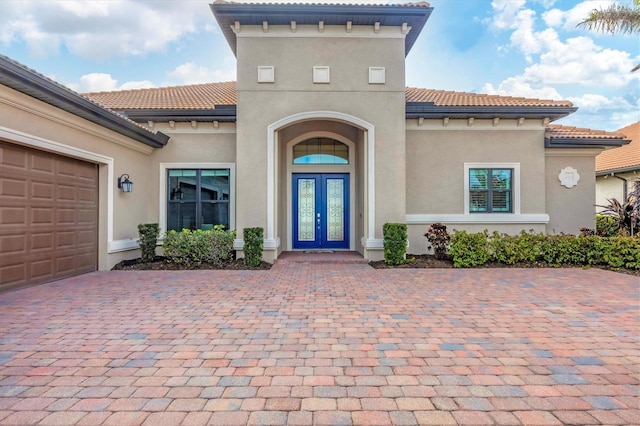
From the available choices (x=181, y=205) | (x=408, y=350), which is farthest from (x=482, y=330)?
(x=181, y=205)

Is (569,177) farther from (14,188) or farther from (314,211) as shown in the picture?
(14,188)

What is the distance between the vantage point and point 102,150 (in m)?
7.63

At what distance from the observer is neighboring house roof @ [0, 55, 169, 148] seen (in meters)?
5.00

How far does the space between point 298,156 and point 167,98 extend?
4.73m

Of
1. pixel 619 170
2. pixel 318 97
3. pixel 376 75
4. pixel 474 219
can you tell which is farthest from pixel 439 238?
pixel 619 170

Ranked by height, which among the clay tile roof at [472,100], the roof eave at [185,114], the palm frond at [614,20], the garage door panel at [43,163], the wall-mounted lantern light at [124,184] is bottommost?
the wall-mounted lantern light at [124,184]

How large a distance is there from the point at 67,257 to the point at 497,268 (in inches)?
376

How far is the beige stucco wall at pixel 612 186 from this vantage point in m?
14.4

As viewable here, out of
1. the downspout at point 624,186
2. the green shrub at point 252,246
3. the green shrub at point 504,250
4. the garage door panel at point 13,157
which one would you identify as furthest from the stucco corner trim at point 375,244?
the downspout at point 624,186

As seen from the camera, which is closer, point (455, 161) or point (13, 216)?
point (13, 216)

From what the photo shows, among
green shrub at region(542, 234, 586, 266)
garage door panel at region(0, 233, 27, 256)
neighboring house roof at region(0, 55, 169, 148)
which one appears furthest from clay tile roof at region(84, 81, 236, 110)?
green shrub at region(542, 234, 586, 266)

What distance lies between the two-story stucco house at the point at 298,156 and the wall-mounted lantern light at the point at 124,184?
168 millimetres

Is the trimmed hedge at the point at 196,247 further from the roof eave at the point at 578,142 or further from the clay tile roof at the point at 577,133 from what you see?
the clay tile roof at the point at 577,133

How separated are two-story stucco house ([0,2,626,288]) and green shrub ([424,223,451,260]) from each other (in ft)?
2.78
